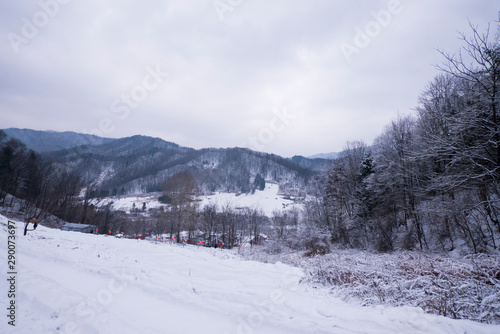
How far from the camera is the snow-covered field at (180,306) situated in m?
4.26

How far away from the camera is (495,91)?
31.0 feet

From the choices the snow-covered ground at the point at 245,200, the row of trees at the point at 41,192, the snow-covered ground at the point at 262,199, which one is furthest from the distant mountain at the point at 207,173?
the row of trees at the point at 41,192

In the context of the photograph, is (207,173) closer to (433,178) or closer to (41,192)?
(41,192)

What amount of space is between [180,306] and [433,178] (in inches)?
582

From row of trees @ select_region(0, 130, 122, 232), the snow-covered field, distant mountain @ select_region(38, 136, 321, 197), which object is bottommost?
the snow-covered field

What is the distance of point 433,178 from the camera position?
12633mm

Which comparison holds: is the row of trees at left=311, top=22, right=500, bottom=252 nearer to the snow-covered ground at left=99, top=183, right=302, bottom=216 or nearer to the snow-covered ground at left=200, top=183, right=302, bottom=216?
the snow-covered ground at left=200, top=183, right=302, bottom=216

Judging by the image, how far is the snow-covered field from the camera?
426 cm

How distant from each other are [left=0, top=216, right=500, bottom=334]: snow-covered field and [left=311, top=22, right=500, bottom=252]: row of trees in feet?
26.9

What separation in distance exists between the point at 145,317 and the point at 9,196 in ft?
238

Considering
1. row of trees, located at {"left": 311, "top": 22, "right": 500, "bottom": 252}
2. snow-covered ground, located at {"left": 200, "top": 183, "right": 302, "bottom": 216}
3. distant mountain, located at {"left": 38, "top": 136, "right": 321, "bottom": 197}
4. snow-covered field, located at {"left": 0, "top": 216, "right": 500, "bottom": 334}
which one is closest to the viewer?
snow-covered field, located at {"left": 0, "top": 216, "right": 500, "bottom": 334}

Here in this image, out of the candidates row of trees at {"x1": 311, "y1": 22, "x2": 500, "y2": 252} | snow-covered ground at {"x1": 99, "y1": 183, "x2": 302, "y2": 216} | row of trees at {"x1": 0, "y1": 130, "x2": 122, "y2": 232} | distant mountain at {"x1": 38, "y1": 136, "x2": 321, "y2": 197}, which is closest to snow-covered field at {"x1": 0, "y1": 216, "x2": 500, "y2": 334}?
row of trees at {"x1": 311, "y1": 22, "x2": 500, "y2": 252}

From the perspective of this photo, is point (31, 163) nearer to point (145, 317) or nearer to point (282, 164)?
point (145, 317)

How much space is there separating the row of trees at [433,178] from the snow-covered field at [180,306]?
821cm
